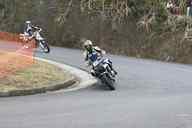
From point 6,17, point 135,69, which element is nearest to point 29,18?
point 6,17

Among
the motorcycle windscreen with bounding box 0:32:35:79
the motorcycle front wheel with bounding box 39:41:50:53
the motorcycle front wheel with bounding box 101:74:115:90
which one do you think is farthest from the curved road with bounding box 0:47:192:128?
the motorcycle front wheel with bounding box 39:41:50:53

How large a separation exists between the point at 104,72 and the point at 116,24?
49.3 feet

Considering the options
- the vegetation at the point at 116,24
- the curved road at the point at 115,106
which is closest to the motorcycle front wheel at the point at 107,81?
the curved road at the point at 115,106

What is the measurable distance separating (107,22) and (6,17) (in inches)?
301

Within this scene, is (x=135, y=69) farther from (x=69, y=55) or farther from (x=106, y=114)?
(x=106, y=114)

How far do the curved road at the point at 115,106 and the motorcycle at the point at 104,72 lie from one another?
0.86ft

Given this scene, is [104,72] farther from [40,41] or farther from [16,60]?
[40,41]

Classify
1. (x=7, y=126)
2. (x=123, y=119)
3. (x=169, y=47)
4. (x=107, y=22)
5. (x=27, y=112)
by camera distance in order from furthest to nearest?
(x=107, y=22) → (x=169, y=47) → (x=27, y=112) → (x=123, y=119) → (x=7, y=126)

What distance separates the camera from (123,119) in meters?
11.9

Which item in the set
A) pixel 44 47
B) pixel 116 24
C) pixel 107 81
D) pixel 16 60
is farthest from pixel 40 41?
pixel 107 81

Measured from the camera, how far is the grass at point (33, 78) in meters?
16.7

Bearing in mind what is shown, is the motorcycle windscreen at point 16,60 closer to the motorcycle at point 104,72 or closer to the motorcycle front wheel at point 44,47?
the motorcycle front wheel at point 44,47

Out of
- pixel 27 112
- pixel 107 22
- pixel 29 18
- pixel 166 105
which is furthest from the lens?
pixel 29 18

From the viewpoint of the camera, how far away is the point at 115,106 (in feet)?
45.5
